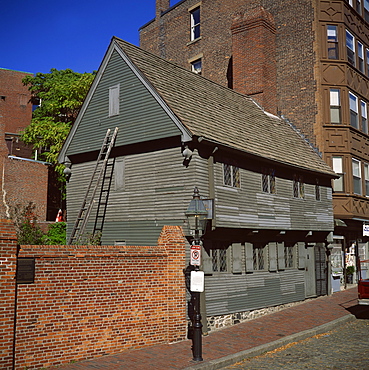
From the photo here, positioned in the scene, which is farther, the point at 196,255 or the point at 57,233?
the point at 57,233

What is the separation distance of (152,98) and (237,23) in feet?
38.0

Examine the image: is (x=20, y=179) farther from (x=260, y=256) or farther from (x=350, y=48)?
(x=350, y=48)

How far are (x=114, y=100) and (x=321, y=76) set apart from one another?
11460 millimetres

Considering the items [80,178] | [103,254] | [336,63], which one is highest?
[336,63]

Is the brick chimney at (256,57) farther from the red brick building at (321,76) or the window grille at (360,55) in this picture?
the window grille at (360,55)

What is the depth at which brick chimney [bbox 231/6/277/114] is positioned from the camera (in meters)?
23.2

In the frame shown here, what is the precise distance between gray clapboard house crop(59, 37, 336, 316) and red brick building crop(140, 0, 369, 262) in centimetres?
348

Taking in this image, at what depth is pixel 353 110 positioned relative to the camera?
23547mm

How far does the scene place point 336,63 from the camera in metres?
22.7

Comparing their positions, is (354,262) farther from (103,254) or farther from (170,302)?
(103,254)

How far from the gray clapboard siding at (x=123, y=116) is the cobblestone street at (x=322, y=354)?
6.97m

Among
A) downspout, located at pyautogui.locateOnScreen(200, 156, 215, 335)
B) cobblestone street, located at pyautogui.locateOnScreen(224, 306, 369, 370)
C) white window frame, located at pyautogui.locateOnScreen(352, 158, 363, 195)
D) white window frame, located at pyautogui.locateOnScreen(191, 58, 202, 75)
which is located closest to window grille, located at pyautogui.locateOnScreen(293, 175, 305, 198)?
white window frame, located at pyautogui.locateOnScreen(352, 158, 363, 195)

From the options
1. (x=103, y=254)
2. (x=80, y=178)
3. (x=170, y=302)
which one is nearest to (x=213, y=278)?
(x=170, y=302)

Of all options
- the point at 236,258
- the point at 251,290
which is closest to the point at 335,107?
the point at 236,258
